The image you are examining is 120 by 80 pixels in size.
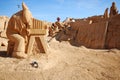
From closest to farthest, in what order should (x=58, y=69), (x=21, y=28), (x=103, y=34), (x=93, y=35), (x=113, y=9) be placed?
(x=58, y=69) < (x=21, y=28) < (x=103, y=34) < (x=93, y=35) < (x=113, y=9)

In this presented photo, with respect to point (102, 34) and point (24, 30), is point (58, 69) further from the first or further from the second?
point (102, 34)

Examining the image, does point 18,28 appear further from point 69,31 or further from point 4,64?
point 69,31

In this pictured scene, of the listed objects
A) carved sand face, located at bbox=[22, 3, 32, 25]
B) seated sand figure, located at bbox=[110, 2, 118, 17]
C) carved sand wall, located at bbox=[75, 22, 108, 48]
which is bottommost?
carved sand wall, located at bbox=[75, 22, 108, 48]

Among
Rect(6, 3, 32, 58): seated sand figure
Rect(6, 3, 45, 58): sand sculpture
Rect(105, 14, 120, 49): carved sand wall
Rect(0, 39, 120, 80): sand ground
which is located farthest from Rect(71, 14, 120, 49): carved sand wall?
Rect(6, 3, 32, 58): seated sand figure

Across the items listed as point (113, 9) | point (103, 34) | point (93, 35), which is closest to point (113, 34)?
point (103, 34)

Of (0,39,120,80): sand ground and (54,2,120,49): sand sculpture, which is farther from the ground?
(54,2,120,49): sand sculpture

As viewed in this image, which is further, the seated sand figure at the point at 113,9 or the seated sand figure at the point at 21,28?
the seated sand figure at the point at 113,9

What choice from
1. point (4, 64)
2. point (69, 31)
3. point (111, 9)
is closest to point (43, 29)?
point (4, 64)

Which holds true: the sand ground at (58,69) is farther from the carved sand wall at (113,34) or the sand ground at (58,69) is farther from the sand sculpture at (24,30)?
the carved sand wall at (113,34)

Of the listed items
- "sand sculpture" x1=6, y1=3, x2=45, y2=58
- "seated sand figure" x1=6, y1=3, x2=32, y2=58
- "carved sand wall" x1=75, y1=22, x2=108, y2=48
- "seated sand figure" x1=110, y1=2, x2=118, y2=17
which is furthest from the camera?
"seated sand figure" x1=110, y1=2, x2=118, y2=17

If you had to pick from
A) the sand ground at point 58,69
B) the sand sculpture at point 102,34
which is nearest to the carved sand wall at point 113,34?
the sand sculpture at point 102,34

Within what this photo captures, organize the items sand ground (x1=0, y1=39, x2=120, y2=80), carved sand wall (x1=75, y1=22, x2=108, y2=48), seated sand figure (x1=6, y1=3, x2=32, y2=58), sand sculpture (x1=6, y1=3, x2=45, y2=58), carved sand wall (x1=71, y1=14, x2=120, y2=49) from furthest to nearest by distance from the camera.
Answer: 1. carved sand wall (x1=75, y1=22, x2=108, y2=48)
2. carved sand wall (x1=71, y1=14, x2=120, y2=49)
3. sand sculpture (x1=6, y1=3, x2=45, y2=58)
4. seated sand figure (x1=6, y1=3, x2=32, y2=58)
5. sand ground (x1=0, y1=39, x2=120, y2=80)

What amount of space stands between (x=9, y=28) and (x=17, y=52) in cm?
121

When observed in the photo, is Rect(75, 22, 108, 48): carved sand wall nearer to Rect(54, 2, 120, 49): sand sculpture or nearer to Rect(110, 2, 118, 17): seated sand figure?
Rect(54, 2, 120, 49): sand sculpture
